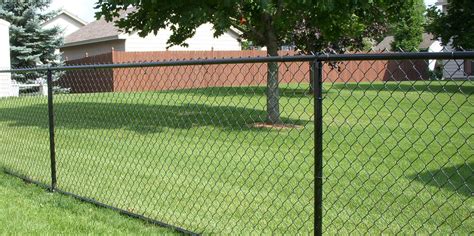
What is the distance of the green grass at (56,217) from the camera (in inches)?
161

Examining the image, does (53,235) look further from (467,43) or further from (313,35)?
(467,43)

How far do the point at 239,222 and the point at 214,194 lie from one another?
927 mm

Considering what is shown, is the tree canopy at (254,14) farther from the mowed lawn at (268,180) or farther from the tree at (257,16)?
the mowed lawn at (268,180)

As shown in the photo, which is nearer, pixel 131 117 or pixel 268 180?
pixel 268 180

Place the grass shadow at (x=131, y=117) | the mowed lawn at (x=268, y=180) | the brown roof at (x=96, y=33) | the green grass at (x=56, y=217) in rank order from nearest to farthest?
the green grass at (x=56, y=217), the mowed lawn at (x=268, y=180), the grass shadow at (x=131, y=117), the brown roof at (x=96, y=33)

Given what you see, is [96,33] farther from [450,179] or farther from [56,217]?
[56,217]

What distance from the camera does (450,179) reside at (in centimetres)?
610

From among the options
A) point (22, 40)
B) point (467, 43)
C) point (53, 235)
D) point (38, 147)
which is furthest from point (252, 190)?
point (22, 40)

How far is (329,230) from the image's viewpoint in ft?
13.9

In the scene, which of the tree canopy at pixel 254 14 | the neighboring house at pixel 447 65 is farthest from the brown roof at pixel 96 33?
the tree canopy at pixel 254 14

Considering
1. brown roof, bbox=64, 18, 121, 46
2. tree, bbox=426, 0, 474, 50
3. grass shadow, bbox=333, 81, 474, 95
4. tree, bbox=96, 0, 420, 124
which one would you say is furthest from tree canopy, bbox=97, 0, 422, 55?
brown roof, bbox=64, 18, 121, 46

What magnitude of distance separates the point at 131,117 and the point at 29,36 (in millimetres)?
13561

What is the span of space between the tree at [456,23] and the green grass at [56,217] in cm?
2013

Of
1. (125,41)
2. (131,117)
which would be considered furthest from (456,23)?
(131,117)
